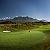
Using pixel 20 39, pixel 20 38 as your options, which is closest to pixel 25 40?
pixel 20 39

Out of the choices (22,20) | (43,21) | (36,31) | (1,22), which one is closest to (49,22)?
(43,21)

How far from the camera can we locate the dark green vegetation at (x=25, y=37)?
6162mm

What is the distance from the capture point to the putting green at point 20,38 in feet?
21.4

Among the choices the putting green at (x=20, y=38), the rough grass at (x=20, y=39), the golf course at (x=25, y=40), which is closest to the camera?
the golf course at (x=25, y=40)

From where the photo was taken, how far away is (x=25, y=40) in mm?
6875

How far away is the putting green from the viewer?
257 inches

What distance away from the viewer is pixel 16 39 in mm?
7035

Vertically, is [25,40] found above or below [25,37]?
below

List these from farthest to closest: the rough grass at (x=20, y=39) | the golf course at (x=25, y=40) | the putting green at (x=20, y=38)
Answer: the putting green at (x=20, y=38), the rough grass at (x=20, y=39), the golf course at (x=25, y=40)

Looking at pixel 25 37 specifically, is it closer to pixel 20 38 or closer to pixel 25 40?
pixel 20 38

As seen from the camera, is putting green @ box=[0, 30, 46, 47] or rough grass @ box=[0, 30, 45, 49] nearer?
rough grass @ box=[0, 30, 45, 49]

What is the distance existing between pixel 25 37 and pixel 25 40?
1.51 feet

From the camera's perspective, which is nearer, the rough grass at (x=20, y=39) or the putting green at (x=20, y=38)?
the rough grass at (x=20, y=39)

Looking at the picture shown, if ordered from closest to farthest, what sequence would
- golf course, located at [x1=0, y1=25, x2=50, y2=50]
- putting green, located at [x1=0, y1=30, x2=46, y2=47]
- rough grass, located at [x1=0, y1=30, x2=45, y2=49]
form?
golf course, located at [x1=0, y1=25, x2=50, y2=50] → rough grass, located at [x1=0, y1=30, x2=45, y2=49] → putting green, located at [x1=0, y1=30, x2=46, y2=47]
